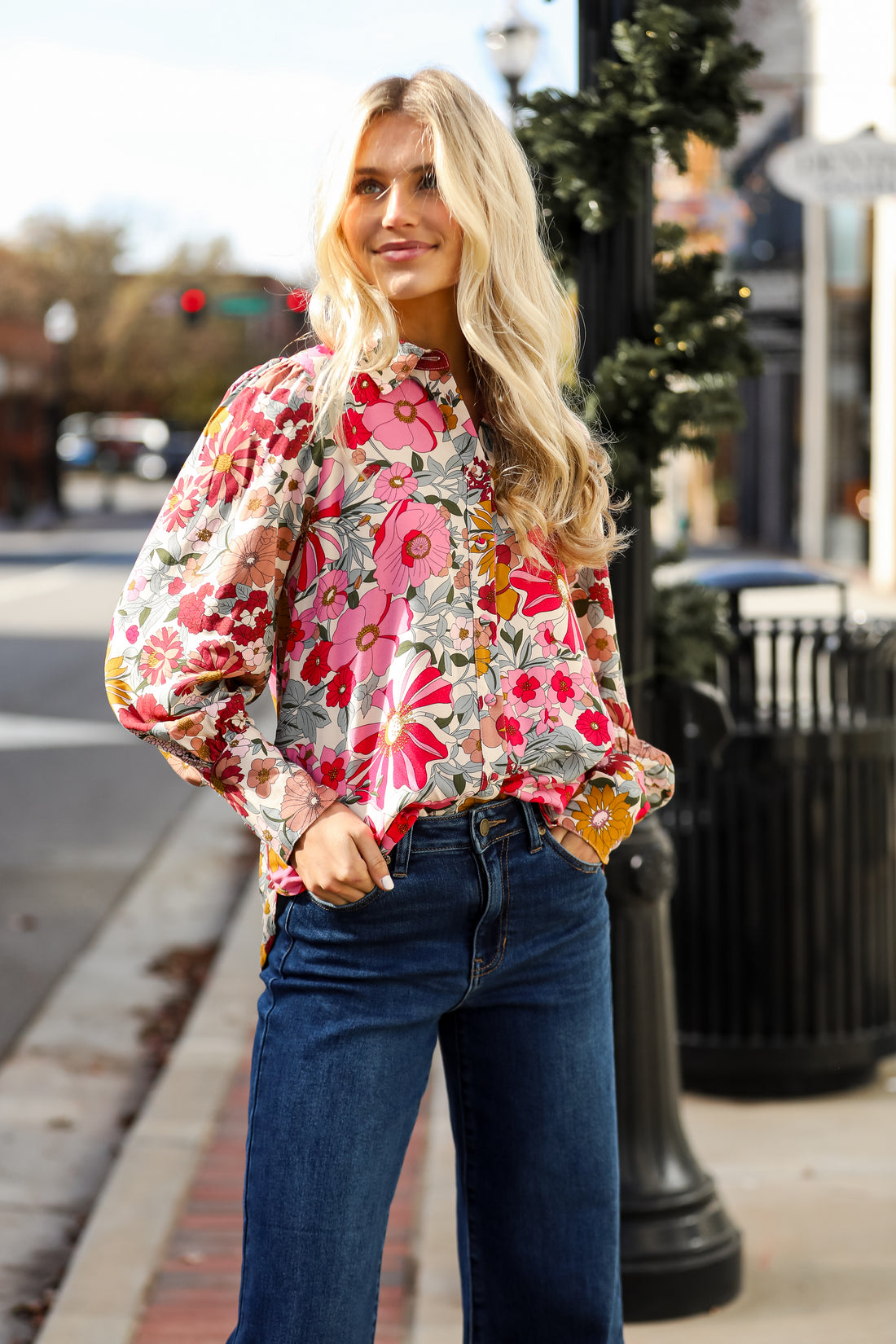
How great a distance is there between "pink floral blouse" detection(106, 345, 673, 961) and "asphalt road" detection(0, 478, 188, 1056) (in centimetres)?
338

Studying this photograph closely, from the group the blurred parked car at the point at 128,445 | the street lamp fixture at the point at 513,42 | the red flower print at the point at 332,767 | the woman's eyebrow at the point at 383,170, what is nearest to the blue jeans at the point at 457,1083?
the red flower print at the point at 332,767

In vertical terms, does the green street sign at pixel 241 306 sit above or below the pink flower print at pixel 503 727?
above

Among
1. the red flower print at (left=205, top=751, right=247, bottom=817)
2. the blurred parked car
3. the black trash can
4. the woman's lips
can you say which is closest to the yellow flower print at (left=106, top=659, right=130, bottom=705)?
the red flower print at (left=205, top=751, right=247, bottom=817)

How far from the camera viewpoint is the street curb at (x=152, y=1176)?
3.07m

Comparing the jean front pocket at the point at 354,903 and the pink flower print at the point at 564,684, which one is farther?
the pink flower print at the point at 564,684

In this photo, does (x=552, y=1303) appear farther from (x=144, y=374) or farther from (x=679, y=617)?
(x=144, y=374)

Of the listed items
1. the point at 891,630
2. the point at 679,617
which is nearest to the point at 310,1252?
the point at 679,617

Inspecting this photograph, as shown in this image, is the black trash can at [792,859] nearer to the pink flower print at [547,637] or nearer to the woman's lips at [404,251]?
the pink flower print at [547,637]

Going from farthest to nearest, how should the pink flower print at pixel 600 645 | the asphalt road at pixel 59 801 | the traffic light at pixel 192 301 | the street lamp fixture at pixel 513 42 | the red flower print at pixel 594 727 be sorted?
the traffic light at pixel 192 301 < the street lamp fixture at pixel 513 42 < the asphalt road at pixel 59 801 < the pink flower print at pixel 600 645 < the red flower print at pixel 594 727

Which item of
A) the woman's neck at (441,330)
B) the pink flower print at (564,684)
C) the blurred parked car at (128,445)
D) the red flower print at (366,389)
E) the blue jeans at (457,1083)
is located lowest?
the blue jeans at (457,1083)

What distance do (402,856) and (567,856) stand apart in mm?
226

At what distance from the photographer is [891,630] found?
3.95 meters

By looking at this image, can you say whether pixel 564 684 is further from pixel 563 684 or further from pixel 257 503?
pixel 257 503

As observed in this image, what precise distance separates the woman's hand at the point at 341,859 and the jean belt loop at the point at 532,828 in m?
0.19
